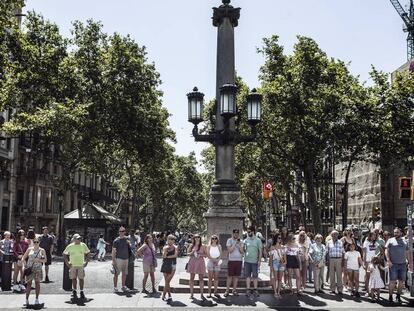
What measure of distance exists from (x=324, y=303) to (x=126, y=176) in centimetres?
4795

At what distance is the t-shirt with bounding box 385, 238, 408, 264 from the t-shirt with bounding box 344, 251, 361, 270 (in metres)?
0.93

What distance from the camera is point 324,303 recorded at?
14.1 m

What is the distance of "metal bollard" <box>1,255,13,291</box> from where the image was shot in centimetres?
1605

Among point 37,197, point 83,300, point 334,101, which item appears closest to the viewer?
point 83,300

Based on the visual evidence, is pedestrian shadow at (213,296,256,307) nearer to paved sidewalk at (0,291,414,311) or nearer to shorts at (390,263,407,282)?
paved sidewalk at (0,291,414,311)

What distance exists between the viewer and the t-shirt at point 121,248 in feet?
51.9

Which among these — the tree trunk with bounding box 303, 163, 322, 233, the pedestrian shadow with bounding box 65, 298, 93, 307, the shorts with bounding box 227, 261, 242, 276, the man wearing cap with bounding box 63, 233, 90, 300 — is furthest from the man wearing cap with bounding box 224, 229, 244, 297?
the tree trunk with bounding box 303, 163, 322, 233

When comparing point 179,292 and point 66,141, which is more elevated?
point 66,141

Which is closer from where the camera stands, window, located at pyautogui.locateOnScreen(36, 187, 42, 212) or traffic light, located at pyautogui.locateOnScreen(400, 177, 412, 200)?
traffic light, located at pyautogui.locateOnScreen(400, 177, 412, 200)

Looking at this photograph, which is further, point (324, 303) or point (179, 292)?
point (179, 292)

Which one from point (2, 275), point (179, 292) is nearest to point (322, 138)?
point (179, 292)

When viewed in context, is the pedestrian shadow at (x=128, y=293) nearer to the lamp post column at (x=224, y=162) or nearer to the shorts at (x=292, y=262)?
the lamp post column at (x=224, y=162)

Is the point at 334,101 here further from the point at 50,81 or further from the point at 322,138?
the point at 50,81

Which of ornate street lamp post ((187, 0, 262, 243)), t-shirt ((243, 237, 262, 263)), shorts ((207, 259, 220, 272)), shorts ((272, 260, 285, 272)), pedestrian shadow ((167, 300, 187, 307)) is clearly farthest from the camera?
ornate street lamp post ((187, 0, 262, 243))
